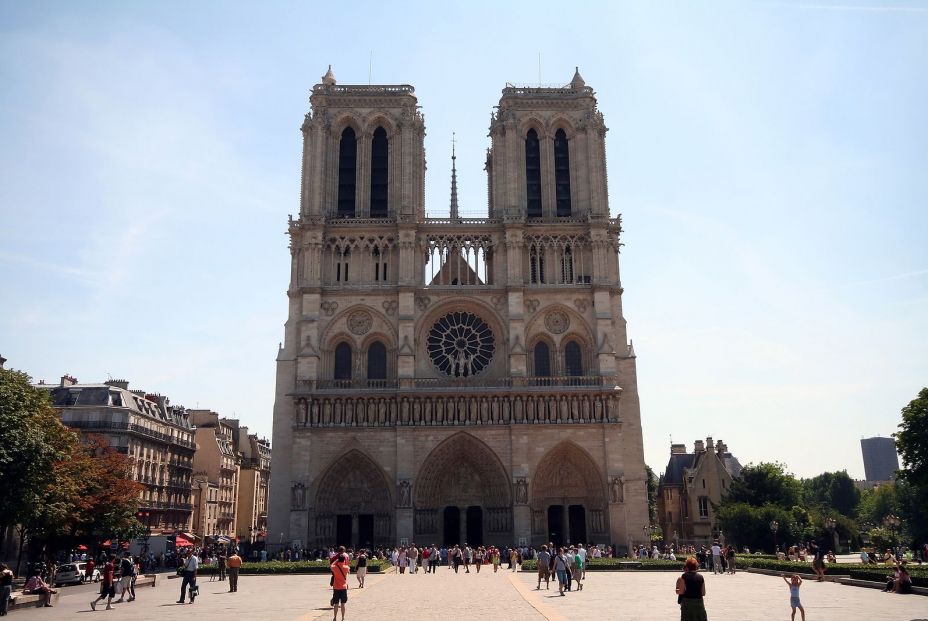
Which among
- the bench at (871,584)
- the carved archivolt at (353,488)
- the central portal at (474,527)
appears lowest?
the bench at (871,584)

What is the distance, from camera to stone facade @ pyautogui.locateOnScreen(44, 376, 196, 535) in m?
50.4

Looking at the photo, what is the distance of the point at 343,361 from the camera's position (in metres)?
49.2

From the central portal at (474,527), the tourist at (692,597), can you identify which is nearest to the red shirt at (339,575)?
the tourist at (692,597)

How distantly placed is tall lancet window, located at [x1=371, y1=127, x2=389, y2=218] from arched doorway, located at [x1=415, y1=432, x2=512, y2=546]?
15629 millimetres

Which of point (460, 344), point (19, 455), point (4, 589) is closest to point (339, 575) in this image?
point (4, 589)

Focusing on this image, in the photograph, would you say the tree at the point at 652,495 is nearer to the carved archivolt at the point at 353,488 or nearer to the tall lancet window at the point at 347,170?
the carved archivolt at the point at 353,488

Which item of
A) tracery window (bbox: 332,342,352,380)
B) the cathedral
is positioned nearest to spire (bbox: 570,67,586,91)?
the cathedral

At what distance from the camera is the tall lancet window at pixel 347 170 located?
52.4 m

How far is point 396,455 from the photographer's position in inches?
1796

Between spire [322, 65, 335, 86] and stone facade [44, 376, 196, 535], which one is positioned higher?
spire [322, 65, 335, 86]

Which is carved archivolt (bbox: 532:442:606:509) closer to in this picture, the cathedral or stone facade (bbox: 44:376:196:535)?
the cathedral

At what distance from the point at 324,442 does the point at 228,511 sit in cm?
2587

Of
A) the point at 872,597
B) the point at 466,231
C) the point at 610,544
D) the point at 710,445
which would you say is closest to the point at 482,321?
the point at 466,231

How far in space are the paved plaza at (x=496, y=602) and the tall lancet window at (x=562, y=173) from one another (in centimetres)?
2811
